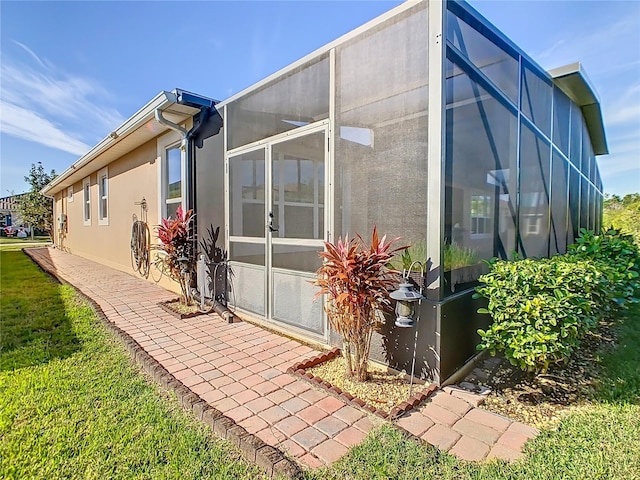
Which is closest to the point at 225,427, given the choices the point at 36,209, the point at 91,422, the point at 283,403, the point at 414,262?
the point at 283,403

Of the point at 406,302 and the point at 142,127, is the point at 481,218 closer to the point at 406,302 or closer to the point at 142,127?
the point at 406,302

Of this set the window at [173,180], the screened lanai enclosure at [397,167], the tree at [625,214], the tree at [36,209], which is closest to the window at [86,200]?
the window at [173,180]

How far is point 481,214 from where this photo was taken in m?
3.42

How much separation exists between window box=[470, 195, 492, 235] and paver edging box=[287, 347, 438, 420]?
161 centimetres

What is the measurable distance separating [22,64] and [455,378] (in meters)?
9.92

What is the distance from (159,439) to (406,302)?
1919 millimetres

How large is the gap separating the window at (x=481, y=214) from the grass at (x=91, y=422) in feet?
9.29

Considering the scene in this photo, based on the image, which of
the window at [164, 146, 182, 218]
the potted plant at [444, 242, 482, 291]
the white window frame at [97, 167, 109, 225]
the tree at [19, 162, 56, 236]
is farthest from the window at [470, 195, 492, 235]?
the tree at [19, 162, 56, 236]

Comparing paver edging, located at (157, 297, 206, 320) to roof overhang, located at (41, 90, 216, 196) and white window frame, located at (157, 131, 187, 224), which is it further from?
roof overhang, located at (41, 90, 216, 196)

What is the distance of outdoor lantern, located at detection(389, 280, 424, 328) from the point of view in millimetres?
2518

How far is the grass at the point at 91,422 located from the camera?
5.93 feet

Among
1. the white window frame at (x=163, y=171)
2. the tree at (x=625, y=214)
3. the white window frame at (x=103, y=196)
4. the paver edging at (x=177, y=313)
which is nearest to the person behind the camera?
the paver edging at (x=177, y=313)

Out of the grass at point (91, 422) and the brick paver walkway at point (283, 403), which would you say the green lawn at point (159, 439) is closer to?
the grass at point (91, 422)

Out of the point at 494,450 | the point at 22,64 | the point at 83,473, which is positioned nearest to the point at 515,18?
the point at 494,450
